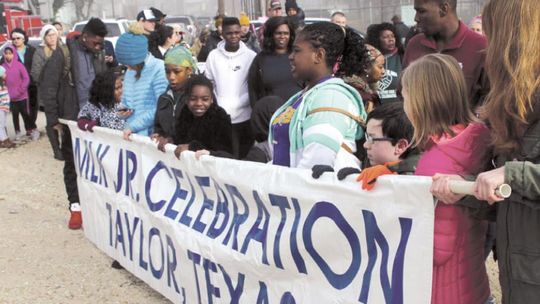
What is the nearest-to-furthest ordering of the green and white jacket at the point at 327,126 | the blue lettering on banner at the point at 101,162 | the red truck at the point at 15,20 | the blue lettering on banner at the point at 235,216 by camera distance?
the green and white jacket at the point at 327,126
the blue lettering on banner at the point at 235,216
the blue lettering on banner at the point at 101,162
the red truck at the point at 15,20

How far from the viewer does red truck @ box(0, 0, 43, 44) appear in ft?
74.3

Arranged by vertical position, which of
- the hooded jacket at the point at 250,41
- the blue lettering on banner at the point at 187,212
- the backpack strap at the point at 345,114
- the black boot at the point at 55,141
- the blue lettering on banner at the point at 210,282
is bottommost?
the black boot at the point at 55,141

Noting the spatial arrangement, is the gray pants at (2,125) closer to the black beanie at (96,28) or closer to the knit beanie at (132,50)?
the black beanie at (96,28)

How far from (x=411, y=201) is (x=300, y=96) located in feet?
3.00

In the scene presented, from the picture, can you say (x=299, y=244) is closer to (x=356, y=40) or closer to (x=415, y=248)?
(x=415, y=248)

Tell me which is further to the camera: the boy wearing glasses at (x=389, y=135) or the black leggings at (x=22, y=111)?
the black leggings at (x=22, y=111)

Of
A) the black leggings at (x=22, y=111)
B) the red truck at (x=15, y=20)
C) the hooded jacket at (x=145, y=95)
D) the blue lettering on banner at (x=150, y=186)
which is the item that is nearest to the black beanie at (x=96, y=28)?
the hooded jacket at (x=145, y=95)

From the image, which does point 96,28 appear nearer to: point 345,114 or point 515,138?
point 345,114

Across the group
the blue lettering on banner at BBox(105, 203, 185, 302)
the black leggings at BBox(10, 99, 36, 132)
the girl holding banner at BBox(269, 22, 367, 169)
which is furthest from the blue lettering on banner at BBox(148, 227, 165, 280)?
the black leggings at BBox(10, 99, 36, 132)

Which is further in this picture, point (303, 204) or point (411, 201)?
point (303, 204)

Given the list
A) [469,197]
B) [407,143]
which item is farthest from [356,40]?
[469,197]

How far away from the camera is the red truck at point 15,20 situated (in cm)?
2264

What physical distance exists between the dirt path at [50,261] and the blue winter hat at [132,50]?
1614 mm

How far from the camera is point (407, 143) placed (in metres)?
2.71
